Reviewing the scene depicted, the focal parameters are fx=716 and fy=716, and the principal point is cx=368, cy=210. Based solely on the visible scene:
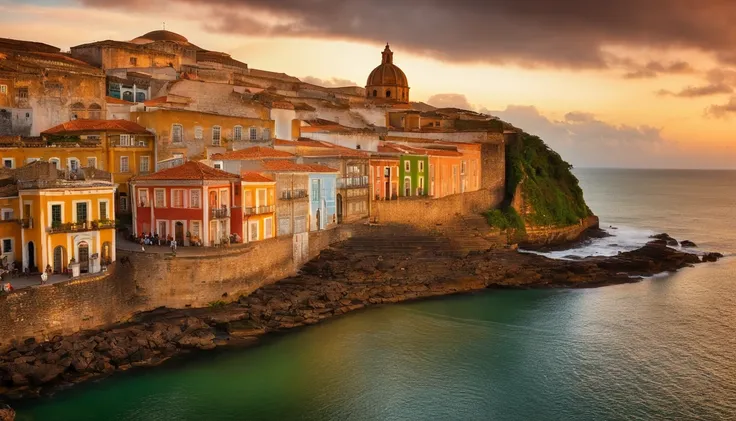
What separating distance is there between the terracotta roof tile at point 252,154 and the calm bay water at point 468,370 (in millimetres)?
8518

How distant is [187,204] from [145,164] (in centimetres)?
534

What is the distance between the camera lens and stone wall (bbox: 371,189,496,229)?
3612 centimetres

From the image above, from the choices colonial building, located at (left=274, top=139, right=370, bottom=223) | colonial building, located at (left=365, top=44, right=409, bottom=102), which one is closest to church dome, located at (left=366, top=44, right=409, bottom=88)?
colonial building, located at (left=365, top=44, right=409, bottom=102)

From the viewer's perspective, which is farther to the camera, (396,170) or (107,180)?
(396,170)

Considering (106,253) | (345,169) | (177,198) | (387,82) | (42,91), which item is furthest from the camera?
(387,82)

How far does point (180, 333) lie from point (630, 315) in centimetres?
1729

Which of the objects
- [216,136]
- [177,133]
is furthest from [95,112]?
[216,136]

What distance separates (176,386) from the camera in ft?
64.8

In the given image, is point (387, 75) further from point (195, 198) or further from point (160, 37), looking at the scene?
point (195, 198)

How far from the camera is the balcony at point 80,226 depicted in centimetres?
2198

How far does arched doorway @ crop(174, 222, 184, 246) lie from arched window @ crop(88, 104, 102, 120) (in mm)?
8944

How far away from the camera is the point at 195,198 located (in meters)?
26.3

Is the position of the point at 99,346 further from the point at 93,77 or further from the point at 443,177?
the point at 443,177

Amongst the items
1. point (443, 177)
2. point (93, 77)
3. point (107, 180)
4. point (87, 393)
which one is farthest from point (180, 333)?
point (443, 177)
